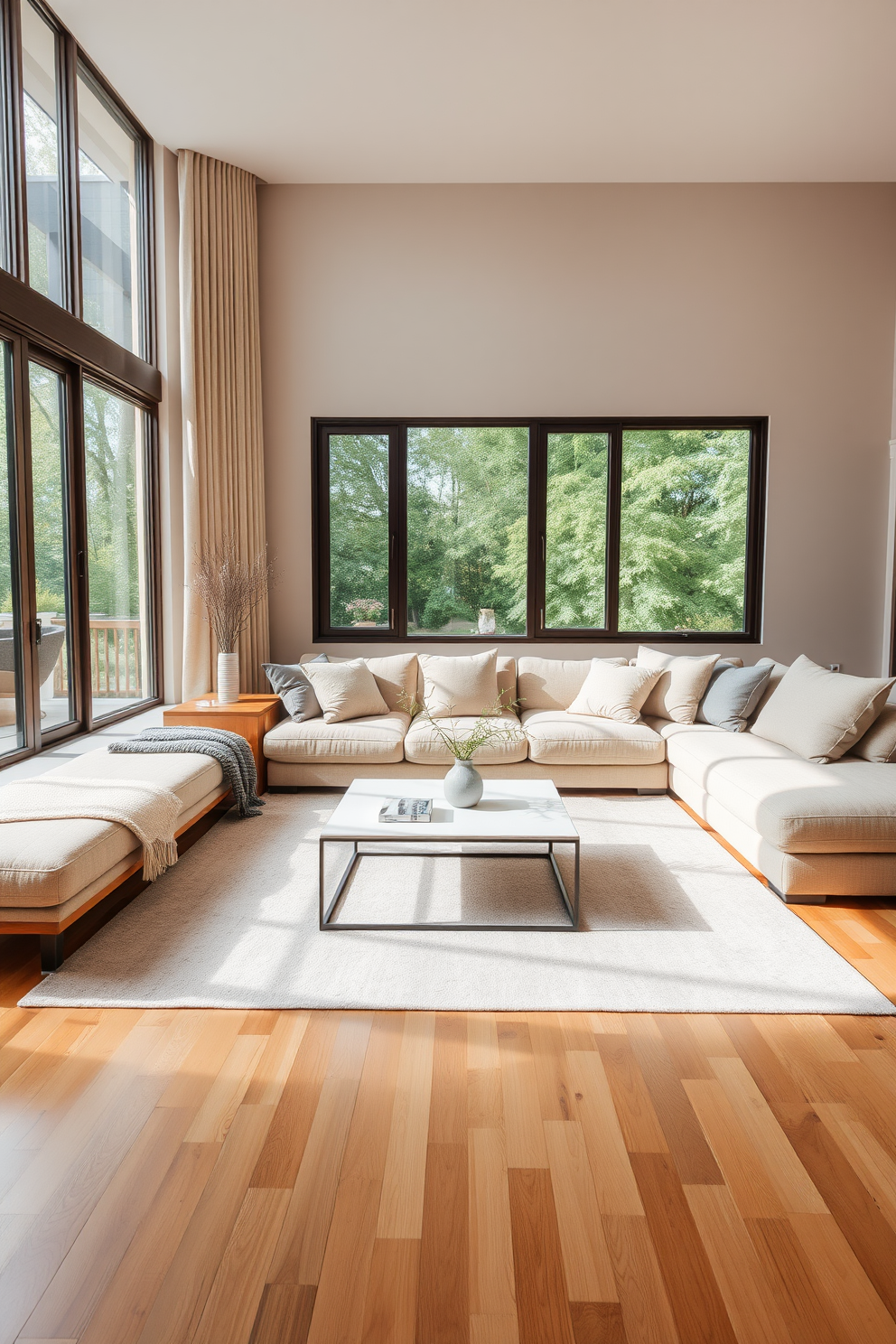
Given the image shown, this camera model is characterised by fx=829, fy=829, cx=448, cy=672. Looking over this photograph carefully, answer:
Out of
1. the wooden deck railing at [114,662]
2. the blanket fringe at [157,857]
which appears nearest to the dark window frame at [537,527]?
the wooden deck railing at [114,662]

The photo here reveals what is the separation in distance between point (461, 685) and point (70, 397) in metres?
2.68

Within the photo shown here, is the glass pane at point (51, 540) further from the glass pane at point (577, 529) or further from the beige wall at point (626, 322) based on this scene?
the glass pane at point (577, 529)

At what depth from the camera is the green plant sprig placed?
184 inches

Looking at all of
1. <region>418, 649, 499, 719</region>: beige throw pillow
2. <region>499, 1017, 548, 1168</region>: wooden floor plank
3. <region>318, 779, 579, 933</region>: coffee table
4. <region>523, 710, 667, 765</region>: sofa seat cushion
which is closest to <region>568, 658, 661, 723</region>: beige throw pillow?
<region>523, 710, 667, 765</region>: sofa seat cushion

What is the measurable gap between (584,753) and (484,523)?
1869mm

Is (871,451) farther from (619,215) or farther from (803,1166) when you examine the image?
(803,1166)

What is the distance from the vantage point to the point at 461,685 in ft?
17.1

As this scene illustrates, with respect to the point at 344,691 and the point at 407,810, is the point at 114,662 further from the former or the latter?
the point at 407,810

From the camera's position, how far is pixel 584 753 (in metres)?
4.76

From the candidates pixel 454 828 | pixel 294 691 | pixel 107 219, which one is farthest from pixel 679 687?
pixel 107 219

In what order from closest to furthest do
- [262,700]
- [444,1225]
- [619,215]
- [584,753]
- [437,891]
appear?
[444,1225] < [437,891] < [584,753] < [262,700] < [619,215]

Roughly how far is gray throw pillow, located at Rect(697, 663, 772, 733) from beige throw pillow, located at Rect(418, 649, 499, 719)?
133 cm

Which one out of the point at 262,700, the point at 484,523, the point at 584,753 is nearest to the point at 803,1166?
the point at 584,753

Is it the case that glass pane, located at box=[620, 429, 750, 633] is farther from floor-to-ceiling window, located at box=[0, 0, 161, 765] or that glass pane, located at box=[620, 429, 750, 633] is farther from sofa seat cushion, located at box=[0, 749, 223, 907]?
sofa seat cushion, located at box=[0, 749, 223, 907]
